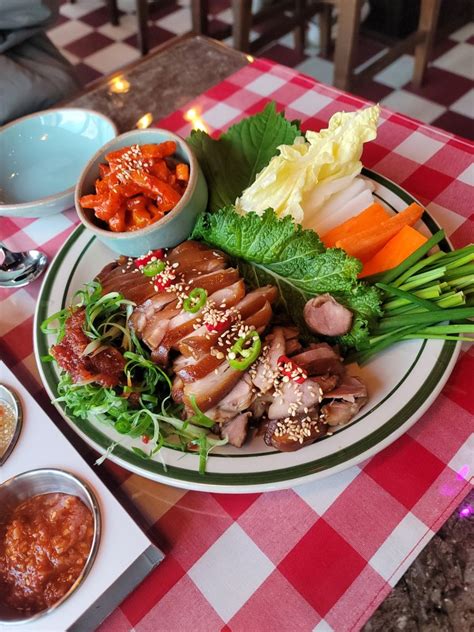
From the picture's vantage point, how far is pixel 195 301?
1406mm

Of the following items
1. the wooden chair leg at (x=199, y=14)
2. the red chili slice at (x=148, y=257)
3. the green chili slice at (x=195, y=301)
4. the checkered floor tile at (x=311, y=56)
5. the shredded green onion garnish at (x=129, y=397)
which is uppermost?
the wooden chair leg at (x=199, y=14)

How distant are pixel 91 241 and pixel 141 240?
13.1 inches

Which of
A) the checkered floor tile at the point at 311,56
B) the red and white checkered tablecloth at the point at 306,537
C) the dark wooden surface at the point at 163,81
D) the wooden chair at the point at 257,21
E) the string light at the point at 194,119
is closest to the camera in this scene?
the red and white checkered tablecloth at the point at 306,537

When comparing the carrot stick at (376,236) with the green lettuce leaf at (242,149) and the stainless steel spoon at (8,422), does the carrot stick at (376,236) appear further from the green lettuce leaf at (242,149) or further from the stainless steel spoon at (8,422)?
Answer: the stainless steel spoon at (8,422)

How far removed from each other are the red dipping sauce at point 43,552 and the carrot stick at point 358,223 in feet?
3.39

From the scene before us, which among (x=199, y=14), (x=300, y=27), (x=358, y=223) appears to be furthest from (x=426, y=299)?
(x=300, y=27)

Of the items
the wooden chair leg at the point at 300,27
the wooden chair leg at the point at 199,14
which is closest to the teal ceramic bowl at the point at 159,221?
the wooden chair leg at the point at 199,14

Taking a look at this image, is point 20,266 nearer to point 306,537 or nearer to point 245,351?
point 245,351

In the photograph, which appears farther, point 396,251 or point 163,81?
point 163,81

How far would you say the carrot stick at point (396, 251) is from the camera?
152 cm

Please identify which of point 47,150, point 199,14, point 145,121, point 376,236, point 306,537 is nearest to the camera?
point 306,537

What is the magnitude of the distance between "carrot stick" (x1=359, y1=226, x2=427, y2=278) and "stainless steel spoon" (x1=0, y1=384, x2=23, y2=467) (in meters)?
1.05

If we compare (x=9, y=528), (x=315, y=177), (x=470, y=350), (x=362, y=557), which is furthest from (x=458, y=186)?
(x=9, y=528)

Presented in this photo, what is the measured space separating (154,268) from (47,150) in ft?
3.47
